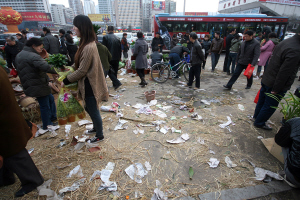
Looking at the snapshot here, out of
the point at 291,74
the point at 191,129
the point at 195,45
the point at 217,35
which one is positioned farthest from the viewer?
the point at 217,35

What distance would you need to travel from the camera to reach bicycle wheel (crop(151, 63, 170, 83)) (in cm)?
638

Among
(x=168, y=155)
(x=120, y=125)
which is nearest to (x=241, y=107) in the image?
(x=168, y=155)

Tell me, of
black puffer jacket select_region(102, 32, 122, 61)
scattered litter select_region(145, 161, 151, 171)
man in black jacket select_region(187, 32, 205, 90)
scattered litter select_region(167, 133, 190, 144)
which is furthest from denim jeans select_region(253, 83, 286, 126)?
black puffer jacket select_region(102, 32, 122, 61)

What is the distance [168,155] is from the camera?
2.59m

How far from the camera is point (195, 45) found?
5109mm

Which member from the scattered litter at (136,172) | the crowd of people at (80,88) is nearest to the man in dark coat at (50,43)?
the crowd of people at (80,88)

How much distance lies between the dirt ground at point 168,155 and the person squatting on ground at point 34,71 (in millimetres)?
866

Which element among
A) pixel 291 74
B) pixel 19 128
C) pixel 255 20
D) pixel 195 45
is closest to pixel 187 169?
pixel 19 128

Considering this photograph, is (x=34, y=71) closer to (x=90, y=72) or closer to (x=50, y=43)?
(x=90, y=72)

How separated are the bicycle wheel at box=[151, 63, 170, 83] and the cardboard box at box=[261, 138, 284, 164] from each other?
4227 mm

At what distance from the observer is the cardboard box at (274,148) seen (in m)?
2.43

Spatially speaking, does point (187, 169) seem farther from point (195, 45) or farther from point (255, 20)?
point (255, 20)

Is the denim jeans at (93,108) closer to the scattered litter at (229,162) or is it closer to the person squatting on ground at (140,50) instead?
the scattered litter at (229,162)

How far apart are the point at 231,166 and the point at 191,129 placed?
3.59 feet
